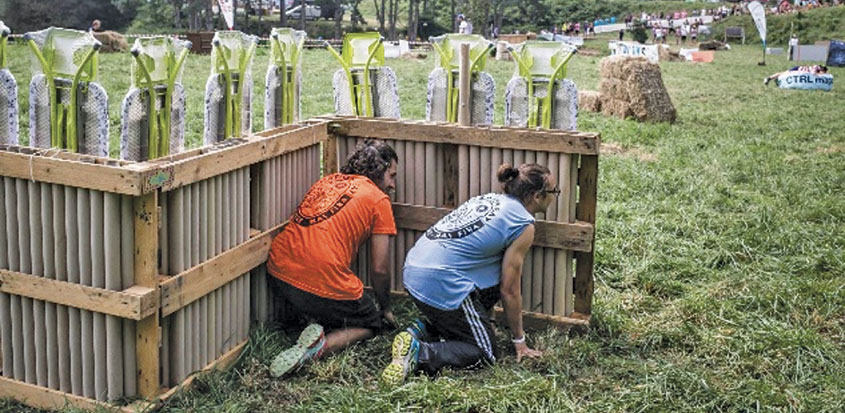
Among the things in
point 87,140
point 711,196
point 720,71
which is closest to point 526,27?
point 720,71

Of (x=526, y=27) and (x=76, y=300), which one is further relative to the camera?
(x=526, y=27)

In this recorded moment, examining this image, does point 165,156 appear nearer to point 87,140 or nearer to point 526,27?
point 87,140

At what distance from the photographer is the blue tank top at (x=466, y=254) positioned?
5328mm

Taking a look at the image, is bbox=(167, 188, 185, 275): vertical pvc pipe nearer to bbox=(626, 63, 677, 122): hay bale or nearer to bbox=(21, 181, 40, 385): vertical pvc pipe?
bbox=(21, 181, 40, 385): vertical pvc pipe

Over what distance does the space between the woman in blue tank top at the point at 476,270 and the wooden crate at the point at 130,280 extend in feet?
3.86

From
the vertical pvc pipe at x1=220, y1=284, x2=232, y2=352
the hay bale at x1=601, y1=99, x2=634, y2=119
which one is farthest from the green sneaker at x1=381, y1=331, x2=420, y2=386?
the hay bale at x1=601, y1=99, x2=634, y2=119

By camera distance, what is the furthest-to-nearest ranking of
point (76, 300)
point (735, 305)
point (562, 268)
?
1. point (735, 305)
2. point (562, 268)
3. point (76, 300)

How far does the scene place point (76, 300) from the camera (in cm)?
450

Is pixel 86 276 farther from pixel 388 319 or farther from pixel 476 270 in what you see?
pixel 476 270

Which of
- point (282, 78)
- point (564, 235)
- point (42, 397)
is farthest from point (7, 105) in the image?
point (564, 235)

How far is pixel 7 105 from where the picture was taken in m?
4.99

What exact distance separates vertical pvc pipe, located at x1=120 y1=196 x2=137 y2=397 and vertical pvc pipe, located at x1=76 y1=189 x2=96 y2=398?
0.56 feet

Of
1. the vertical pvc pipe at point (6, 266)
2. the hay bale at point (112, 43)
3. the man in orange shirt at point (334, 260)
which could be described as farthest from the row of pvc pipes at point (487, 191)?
the hay bale at point (112, 43)

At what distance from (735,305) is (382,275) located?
260cm
